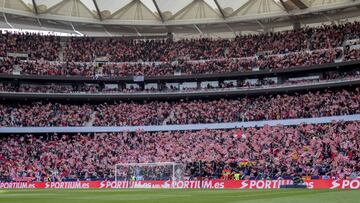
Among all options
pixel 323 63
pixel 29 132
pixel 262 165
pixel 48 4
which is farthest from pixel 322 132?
pixel 48 4

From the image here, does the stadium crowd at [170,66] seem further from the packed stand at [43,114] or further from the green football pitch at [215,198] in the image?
the green football pitch at [215,198]

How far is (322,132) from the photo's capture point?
48281 millimetres

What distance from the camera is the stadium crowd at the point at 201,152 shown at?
137 feet

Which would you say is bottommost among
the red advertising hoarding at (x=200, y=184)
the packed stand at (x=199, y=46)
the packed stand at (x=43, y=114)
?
the red advertising hoarding at (x=200, y=184)

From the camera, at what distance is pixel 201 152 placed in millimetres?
50375

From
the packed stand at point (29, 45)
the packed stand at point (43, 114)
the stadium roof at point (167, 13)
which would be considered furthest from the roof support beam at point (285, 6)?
the packed stand at point (29, 45)

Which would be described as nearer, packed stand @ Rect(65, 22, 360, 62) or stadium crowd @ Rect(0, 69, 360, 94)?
stadium crowd @ Rect(0, 69, 360, 94)

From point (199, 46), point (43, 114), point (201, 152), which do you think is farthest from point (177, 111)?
point (43, 114)

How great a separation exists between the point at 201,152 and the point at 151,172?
654 cm

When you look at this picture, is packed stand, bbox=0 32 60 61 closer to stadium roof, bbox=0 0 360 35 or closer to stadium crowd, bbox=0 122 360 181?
stadium roof, bbox=0 0 360 35

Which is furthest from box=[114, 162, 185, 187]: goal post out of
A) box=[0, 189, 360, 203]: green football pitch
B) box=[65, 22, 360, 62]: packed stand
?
box=[65, 22, 360, 62]: packed stand

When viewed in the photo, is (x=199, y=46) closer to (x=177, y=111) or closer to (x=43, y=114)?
(x=177, y=111)

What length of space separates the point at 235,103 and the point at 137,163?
17825 mm

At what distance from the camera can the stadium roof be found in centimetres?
6538
